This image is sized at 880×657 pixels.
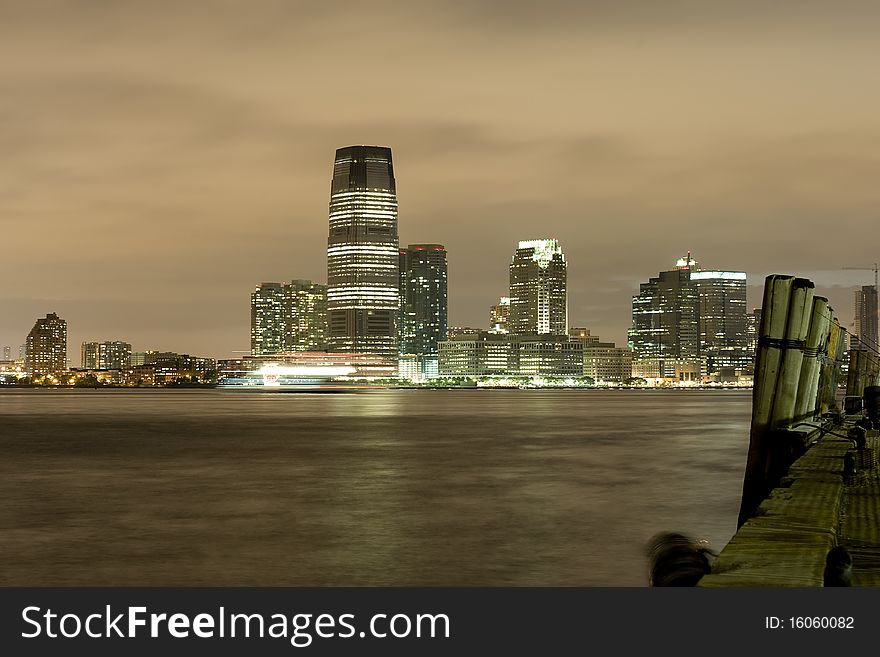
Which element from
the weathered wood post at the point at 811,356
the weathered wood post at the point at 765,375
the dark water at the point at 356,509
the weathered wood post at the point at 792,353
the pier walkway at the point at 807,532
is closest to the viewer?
the pier walkway at the point at 807,532


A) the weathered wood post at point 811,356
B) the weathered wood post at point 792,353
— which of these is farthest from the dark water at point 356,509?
the weathered wood post at point 792,353

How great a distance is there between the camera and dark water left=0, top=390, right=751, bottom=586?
2053cm

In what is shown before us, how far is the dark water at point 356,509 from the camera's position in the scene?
67.4ft

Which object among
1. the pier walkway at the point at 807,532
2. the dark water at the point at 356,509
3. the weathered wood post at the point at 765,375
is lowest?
the dark water at the point at 356,509

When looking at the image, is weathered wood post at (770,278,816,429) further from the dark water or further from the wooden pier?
the dark water

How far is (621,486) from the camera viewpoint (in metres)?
36.0

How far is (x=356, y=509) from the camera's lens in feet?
99.2

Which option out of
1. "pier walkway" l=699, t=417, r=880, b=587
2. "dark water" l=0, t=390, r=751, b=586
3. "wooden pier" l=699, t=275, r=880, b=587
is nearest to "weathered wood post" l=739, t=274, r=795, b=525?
"wooden pier" l=699, t=275, r=880, b=587

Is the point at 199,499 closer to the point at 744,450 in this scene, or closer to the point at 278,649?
the point at 278,649

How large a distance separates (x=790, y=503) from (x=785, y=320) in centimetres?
561

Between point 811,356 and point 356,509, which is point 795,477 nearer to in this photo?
point 811,356

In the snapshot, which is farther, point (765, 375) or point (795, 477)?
point (765, 375)

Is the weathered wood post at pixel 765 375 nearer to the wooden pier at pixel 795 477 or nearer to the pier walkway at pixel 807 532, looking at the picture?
the wooden pier at pixel 795 477

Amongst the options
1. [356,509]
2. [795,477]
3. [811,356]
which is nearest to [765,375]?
[795,477]
